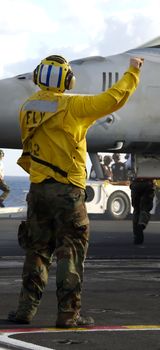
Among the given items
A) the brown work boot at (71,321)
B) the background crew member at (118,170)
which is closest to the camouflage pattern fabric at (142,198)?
the brown work boot at (71,321)

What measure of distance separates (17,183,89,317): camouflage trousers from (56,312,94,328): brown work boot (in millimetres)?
51

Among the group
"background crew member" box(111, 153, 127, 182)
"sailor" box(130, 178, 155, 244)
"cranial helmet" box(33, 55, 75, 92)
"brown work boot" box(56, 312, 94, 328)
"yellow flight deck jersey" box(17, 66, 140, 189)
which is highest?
"cranial helmet" box(33, 55, 75, 92)

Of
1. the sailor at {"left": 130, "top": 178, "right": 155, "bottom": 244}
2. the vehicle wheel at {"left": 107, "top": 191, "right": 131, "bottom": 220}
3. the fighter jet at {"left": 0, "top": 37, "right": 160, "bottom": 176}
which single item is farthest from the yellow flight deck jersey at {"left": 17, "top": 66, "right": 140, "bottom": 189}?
the vehicle wheel at {"left": 107, "top": 191, "right": 131, "bottom": 220}

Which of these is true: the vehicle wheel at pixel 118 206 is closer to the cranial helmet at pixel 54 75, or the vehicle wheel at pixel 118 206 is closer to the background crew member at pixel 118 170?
the background crew member at pixel 118 170

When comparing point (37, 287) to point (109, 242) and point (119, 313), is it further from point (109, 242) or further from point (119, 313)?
point (109, 242)

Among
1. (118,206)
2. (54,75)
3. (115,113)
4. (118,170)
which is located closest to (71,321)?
(54,75)

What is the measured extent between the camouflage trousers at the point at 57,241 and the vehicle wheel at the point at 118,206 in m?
20.3

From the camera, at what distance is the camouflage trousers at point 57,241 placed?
757 centimetres

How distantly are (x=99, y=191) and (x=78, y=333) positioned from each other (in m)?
20.8

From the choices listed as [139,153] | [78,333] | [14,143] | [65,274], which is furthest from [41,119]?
[139,153]

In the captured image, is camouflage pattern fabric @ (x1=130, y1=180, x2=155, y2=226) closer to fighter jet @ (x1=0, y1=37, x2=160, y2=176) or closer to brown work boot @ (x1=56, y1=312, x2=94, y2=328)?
fighter jet @ (x1=0, y1=37, x2=160, y2=176)

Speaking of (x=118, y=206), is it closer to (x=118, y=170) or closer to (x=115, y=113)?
(x=118, y=170)

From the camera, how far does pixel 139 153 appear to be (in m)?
15.2

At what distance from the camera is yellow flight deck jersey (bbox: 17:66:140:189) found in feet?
24.7
